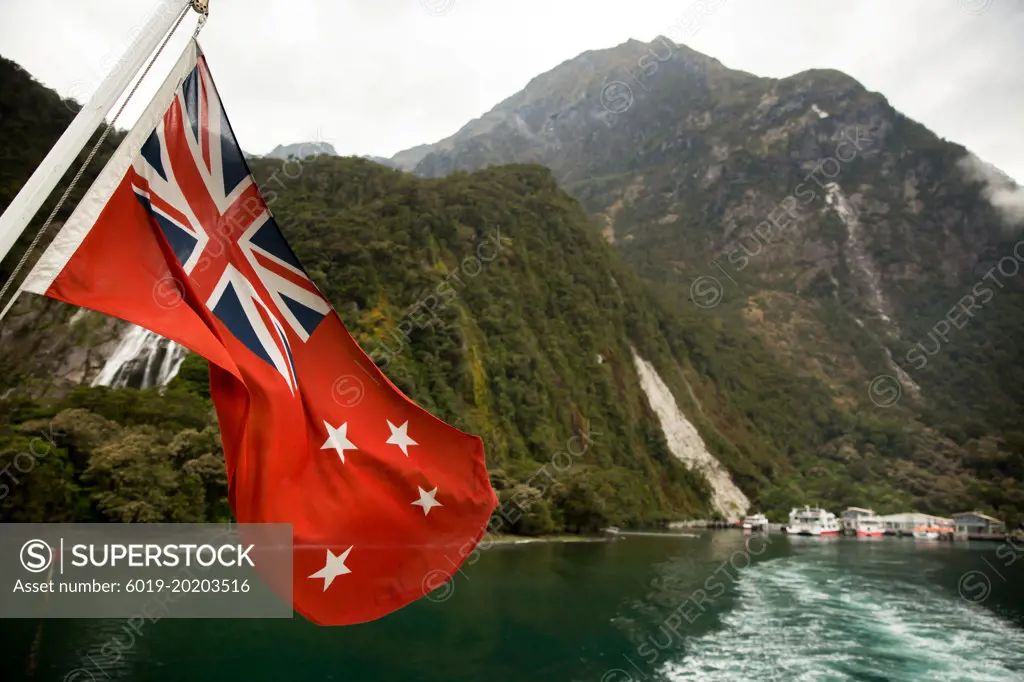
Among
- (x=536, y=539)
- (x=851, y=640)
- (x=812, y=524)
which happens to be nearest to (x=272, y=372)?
(x=851, y=640)

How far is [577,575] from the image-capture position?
36375 millimetres

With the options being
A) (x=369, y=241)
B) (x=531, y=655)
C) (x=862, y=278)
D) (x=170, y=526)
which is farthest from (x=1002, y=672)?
(x=862, y=278)

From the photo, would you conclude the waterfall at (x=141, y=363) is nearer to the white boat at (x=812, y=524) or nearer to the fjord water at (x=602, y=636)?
the fjord water at (x=602, y=636)

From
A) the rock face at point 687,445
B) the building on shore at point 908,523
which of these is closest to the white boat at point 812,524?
the rock face at point 687,445

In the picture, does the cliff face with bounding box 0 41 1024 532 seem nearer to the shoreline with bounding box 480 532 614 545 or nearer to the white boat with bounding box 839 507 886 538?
the shoreline with bounding box 480 532 614 545

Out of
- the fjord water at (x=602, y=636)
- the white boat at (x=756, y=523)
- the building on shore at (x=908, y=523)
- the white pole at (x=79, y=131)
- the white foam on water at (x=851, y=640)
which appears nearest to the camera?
the white pole at (x=79, y=131)

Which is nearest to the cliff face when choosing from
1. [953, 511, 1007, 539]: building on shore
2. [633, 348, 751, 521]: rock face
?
[633, 348, 751, 521]: rock face

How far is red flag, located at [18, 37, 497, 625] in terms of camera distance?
4844 millimetres

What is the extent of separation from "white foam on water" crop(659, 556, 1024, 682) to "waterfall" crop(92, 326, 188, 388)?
131ft

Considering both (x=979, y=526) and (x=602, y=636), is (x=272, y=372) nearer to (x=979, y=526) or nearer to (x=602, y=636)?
(x=602, y=636)

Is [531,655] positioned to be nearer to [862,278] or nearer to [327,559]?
[327,559]

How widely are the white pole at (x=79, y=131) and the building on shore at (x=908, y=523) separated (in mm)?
106938

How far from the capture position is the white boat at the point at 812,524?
3533 inches

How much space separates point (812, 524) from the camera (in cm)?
9206
